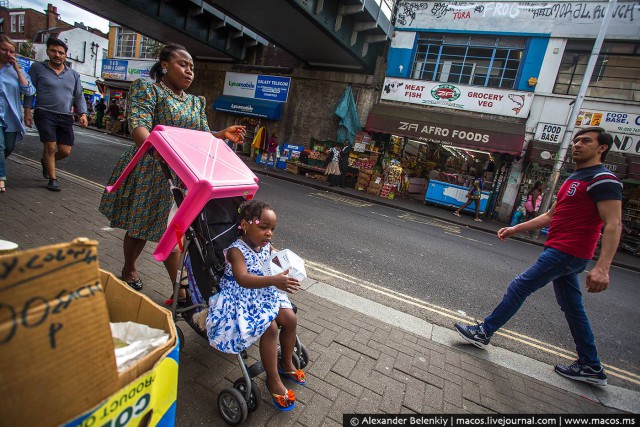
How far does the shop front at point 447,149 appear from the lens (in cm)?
1203

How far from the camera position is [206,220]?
6.59 ft

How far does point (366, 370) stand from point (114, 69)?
30.1 meters

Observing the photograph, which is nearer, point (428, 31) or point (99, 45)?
point (428, 31)

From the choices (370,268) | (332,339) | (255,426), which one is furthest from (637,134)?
(255,426)

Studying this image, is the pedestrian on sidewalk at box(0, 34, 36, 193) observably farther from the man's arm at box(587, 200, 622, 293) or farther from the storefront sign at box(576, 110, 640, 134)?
the storefront sign at box(576, 110, 640, 134)

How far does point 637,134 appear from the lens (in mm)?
11000

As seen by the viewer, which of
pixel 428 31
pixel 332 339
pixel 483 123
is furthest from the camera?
pixel 428 31

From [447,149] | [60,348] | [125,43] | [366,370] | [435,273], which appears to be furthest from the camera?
[125,43]

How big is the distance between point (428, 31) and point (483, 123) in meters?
4.87

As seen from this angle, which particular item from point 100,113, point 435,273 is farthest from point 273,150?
point 100,113

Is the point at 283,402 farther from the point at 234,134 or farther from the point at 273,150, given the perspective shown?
the point at 273,150

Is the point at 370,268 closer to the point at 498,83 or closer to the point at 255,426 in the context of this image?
the point at 255,426

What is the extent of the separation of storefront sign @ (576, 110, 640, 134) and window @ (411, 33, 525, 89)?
113 inches

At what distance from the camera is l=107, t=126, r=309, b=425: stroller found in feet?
5.69
